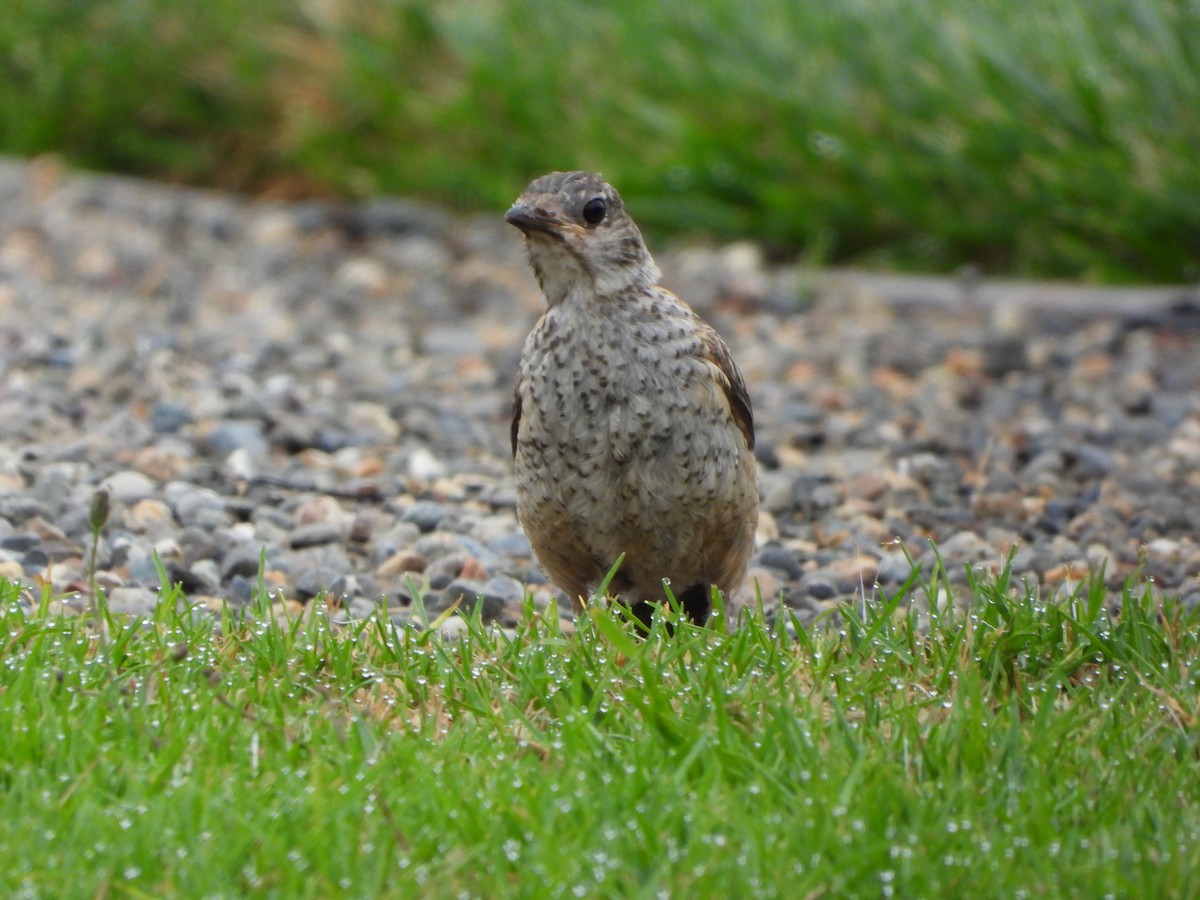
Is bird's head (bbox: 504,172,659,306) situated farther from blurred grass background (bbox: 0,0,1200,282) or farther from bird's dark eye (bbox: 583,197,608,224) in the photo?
blurred grass background (bbox: 0,0,1200,282)

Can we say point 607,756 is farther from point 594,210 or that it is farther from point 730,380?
point 594,210

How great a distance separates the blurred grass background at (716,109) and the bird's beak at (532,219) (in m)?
4.42

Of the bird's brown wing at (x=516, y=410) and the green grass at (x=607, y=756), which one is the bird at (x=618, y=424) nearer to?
the bird's brown wing at (x=516, y=410)

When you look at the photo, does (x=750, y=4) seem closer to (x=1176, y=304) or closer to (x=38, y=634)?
A: (x=1176, y=304)

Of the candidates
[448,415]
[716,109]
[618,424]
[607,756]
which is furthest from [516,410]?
[716,109]

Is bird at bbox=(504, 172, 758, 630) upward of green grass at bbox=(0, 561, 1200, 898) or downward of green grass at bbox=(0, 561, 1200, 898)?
upward

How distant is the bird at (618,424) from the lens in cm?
420

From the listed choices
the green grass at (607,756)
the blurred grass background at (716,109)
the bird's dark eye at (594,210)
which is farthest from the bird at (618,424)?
the blurred grass background at (716,109)

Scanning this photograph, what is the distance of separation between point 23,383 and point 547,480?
3337 mm

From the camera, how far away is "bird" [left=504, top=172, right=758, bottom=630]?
13.8 ft

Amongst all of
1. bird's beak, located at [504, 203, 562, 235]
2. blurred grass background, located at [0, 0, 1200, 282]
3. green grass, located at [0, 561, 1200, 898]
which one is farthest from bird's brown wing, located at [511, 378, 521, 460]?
blurred grass background, located at [0, 0, 1200, 282]

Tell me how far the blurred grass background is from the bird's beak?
4.42 metres

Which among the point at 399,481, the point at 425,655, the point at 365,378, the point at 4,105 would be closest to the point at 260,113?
the point at 4,105

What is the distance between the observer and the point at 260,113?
1205 centimetres
